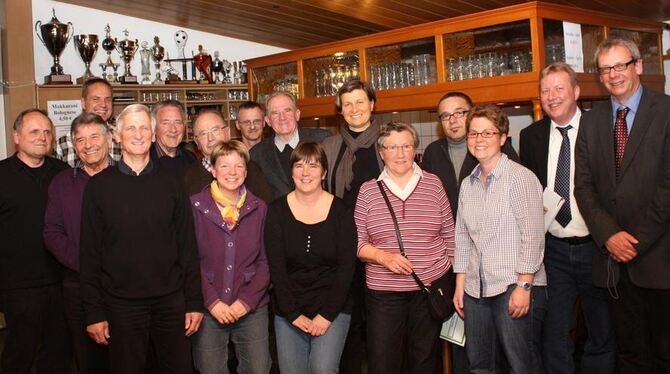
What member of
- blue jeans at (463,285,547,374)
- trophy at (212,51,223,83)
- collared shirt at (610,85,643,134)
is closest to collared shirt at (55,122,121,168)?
blue jeans at (463,285,547,374)

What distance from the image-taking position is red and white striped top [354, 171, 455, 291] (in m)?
2.90

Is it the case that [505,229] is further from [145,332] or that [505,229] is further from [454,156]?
[145,332]

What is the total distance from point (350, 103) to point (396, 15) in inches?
112

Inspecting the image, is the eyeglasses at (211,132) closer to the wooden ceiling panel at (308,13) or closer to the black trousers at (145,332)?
the black trousers at (145,332)

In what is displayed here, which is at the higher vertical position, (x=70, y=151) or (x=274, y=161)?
(x=70, y=151)

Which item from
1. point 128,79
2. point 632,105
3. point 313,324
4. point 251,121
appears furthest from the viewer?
point 128,79

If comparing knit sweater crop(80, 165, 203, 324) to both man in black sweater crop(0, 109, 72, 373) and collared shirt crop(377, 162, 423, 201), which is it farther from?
collared shirt crop(377, 162, 423, 201)

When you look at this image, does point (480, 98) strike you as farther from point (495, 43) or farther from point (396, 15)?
point (396, 15)

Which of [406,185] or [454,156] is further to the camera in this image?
[454,156]

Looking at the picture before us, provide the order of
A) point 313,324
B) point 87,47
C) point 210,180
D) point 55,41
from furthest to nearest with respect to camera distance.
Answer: point 87,47
point 55,41
point 210,180
point 313,324

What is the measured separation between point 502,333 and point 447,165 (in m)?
1.02

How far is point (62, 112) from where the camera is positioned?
602 centimetres

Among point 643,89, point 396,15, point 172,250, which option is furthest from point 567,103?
point 396,15

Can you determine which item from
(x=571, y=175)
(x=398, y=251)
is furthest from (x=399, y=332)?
(x=571, y=175)
